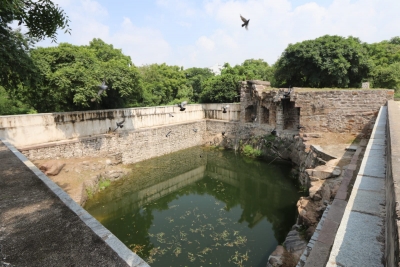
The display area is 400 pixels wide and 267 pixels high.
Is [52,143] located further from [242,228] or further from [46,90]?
[242,228]

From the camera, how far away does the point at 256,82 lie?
15.2 metres

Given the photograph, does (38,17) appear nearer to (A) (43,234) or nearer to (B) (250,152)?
(A) (43,234)

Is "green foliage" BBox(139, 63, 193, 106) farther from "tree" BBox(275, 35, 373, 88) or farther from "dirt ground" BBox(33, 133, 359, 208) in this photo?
"tree" BBox(275, 35, 373, 88)

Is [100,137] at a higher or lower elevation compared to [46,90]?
lower

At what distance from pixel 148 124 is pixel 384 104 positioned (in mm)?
12431

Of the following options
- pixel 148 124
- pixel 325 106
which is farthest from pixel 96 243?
pixel 148 124

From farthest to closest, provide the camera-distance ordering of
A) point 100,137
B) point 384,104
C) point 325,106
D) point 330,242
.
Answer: point 100,137, point 325,106, point 384,104, point 330,242

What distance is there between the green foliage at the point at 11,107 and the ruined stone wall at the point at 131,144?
6.13m

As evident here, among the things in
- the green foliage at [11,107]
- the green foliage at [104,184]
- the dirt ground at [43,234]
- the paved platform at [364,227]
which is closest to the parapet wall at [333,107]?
the paved platform at [364,227]

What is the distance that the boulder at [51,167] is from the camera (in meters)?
9.15

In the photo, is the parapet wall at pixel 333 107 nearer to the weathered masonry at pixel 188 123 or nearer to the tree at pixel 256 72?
Answer: the weathered masonry at pixel 188 123

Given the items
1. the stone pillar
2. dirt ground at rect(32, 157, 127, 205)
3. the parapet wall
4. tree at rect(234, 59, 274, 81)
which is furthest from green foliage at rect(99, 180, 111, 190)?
tree at rect(234, 59, 274, 81)

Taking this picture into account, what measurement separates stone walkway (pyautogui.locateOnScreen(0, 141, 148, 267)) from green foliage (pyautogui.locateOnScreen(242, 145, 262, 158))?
1165 centimetres

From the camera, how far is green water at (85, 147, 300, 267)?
6.08 meters
